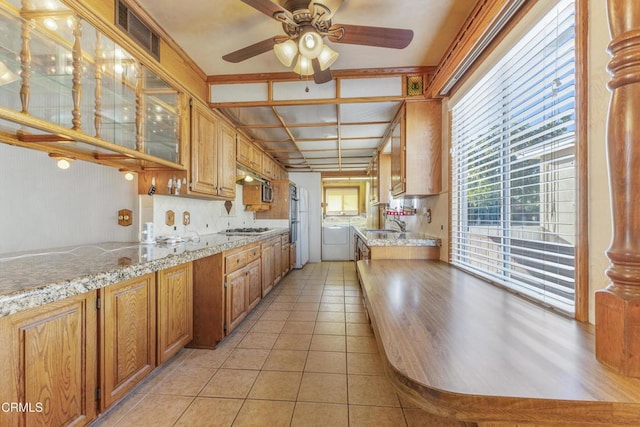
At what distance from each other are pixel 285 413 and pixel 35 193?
2.19m

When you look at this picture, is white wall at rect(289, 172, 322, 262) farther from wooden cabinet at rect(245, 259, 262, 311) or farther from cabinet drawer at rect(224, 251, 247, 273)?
cabinet drawer at rect(224, 251, 247, 273)

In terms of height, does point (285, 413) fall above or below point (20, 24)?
below

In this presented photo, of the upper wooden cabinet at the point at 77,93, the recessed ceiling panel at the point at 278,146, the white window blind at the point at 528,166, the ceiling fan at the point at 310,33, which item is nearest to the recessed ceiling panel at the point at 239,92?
the upper wooden cabinet at the point at 77,93

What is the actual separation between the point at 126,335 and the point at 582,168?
2.34m

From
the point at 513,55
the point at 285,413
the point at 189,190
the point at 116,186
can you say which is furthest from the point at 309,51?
the point at 285,413

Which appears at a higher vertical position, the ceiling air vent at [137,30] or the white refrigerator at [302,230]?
the ceiling air vent at [137,30]

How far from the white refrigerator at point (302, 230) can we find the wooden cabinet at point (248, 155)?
1826 millimetres

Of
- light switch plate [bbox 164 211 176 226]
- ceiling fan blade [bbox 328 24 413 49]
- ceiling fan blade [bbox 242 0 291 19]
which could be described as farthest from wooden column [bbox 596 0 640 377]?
light switch plate [bbox 164 211 176 226]

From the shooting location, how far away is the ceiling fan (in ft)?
5.09

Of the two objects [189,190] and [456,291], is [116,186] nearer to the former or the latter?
[189,190]

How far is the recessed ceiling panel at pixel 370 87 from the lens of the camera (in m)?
2.64

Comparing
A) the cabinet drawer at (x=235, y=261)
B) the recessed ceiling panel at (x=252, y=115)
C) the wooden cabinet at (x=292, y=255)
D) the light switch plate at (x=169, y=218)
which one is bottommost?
the wooden cabinet at (x=292, y=255)

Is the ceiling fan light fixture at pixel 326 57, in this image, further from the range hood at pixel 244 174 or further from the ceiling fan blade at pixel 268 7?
the range hood at pixel 244 174

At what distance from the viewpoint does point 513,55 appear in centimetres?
149
